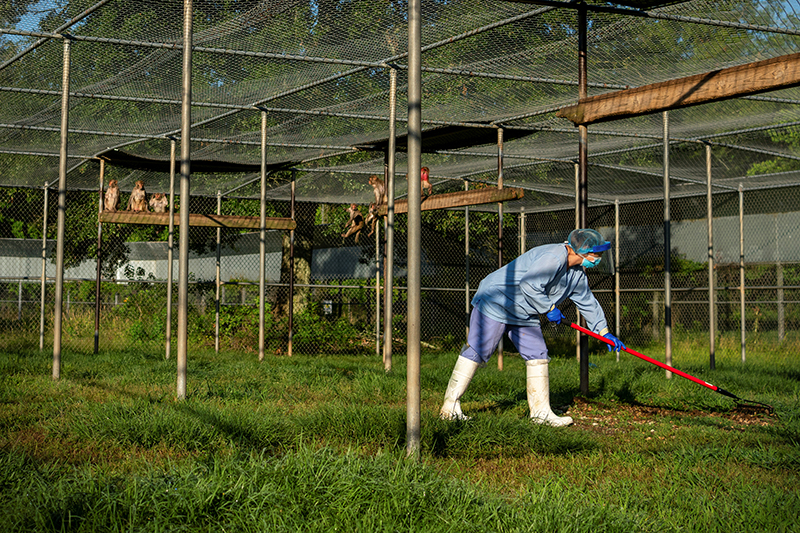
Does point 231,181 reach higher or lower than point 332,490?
higher

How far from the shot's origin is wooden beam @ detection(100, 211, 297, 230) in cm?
1047

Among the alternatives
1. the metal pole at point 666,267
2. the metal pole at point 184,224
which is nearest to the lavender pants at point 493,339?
the metal pole at point 184,224

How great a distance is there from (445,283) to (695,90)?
11091mm

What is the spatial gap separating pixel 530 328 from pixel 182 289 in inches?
115

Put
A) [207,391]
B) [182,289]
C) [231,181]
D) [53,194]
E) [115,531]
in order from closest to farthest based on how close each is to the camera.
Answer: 1. [115,531]
2. [182,289]
3. [207,391]
4. [231,181]
5. [53,194]

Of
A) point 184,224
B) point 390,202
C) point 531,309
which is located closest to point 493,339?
point 531,309

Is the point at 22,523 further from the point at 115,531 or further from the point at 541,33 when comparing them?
the point at 541,33

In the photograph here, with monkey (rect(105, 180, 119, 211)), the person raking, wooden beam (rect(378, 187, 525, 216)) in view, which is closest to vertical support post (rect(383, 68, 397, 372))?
wooden beam (rect(378, 187, 525, 216))

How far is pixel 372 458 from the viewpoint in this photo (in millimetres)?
3600

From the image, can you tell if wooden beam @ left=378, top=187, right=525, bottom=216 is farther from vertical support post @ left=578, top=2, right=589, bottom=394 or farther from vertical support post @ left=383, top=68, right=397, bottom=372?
vertical support post @ left=578, top=2, right=589, bottom=394

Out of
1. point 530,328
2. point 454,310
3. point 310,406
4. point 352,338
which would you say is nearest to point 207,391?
point 310,406

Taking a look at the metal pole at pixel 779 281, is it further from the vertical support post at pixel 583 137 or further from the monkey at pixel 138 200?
the monkey at pixel 138 200

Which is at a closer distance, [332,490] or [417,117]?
[332,490]

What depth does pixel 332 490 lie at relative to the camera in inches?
120
